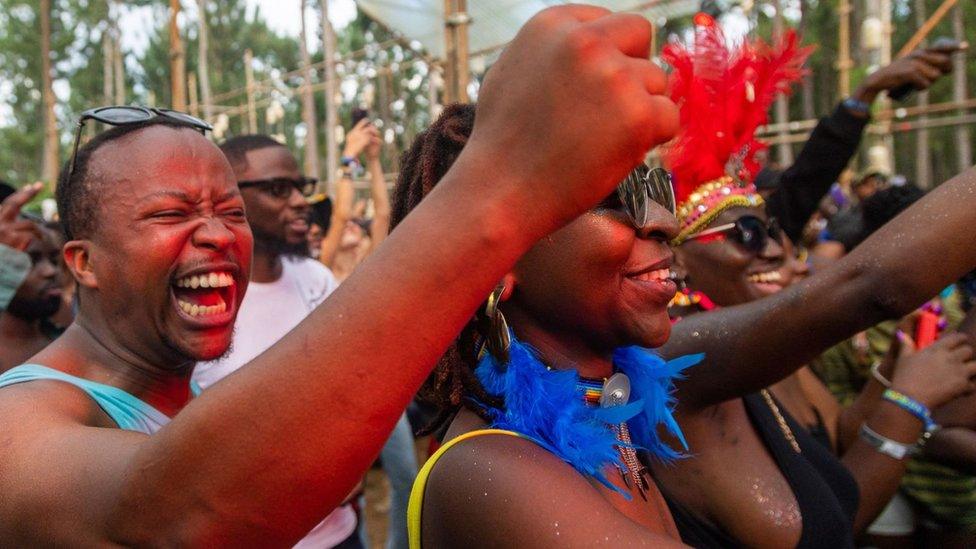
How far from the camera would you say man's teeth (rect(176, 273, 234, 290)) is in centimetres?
163

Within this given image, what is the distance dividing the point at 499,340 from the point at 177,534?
766mm

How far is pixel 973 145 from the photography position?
27484 mm

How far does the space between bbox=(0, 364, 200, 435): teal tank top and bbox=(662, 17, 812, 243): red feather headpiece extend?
5.69ft

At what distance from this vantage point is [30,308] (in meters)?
3.69

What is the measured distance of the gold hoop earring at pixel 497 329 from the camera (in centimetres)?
146

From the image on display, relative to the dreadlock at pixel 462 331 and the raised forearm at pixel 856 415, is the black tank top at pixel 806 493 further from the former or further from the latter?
the raised forearm at pixel 856 415

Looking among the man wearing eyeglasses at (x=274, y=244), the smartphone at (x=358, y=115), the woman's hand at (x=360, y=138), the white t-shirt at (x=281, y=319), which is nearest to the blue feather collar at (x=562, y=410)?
the white t-shirt at (x=281, y=319)

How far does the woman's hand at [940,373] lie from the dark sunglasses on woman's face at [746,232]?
0.62 metres

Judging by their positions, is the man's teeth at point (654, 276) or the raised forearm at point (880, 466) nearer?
the man's teeth at point (654, 276)

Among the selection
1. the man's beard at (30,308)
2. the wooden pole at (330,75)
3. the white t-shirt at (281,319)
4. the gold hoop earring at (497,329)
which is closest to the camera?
the gold hoop earring at (497,329)

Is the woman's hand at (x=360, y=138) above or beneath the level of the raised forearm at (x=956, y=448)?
above

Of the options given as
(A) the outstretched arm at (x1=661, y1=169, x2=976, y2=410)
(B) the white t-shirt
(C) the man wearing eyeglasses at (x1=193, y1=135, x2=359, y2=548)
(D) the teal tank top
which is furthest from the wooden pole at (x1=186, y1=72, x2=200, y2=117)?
(A) the outstretched arm at (x1=661, y1=169, x2=976, y2=410)

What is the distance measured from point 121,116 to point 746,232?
2009 millimetres

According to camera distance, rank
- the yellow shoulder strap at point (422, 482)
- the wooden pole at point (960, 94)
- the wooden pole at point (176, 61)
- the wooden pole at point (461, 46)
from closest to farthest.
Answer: the yellow shoulder strap at point (422, 482) < the wooden pole at point (461, 46) < the wooden pole at point (176, 61) < the wooden pole at point (960, 94)
